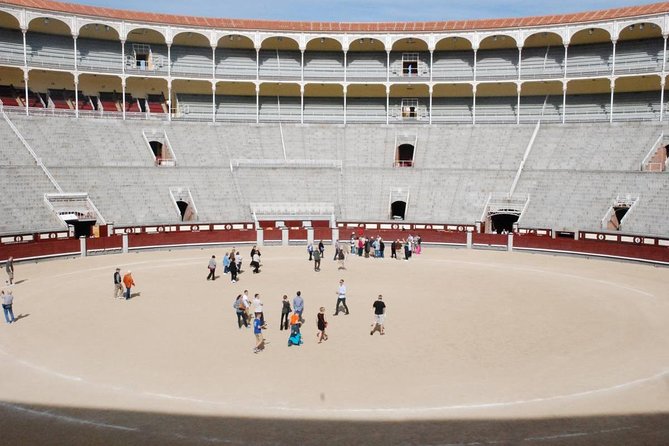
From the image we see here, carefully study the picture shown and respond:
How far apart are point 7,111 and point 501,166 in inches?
1428

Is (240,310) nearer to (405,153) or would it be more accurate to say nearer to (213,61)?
(405,153)

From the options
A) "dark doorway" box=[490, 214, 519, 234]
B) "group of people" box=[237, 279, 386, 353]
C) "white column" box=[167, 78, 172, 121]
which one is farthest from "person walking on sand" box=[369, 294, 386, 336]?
"white column" box=[167, 78, 172, 121]

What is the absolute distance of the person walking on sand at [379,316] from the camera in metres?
17.0

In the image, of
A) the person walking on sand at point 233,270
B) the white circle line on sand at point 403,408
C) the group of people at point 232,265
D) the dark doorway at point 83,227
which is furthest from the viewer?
the dark doorway at point 83,227

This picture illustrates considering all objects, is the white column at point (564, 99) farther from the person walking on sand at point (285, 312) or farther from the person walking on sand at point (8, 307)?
the person walking on sand at point (8, 307)

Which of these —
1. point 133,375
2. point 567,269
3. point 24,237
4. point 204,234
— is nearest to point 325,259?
point 204,234

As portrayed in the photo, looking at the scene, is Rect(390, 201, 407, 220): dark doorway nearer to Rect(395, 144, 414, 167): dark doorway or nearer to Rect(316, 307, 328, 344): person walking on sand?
Rect(395, 144, 414, 167): dark doorway

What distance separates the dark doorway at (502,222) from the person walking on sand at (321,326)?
28101mm

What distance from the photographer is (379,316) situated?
17.2 m

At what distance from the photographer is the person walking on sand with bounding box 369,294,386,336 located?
17047 mm

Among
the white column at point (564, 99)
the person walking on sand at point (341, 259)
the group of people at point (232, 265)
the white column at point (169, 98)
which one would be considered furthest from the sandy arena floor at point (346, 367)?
the white column at point (169, 98)

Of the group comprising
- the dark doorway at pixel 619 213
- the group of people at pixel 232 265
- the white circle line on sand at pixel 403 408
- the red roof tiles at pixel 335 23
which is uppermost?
the red roof tiles at pixel 335 23

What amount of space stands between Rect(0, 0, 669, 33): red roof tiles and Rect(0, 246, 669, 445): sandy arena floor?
30.6 metres

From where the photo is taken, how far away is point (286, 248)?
3859cm
